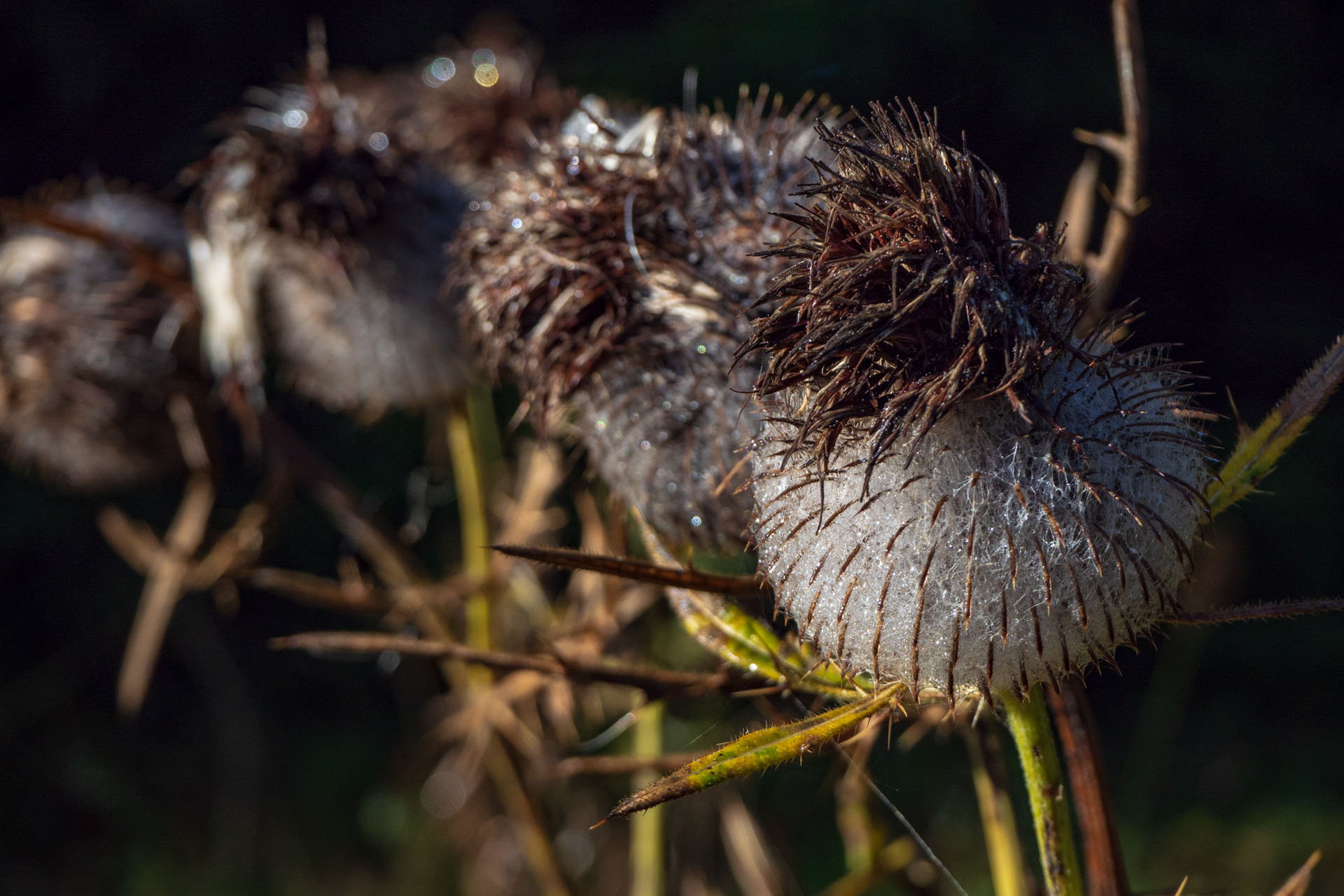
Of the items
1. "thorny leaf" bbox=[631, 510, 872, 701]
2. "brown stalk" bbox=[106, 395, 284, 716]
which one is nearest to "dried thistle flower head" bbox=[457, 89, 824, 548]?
"thorny leaf" bbox=[631, 510, 872, 701]

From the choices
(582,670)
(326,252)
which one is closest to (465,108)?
(326,252)

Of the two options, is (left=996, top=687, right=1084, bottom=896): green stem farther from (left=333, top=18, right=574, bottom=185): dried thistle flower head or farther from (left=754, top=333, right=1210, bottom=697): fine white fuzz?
(left=333, top=18, right=574, bottom=185): dried thistle flower head

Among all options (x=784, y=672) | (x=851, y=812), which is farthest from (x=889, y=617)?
(x=851, y=812)

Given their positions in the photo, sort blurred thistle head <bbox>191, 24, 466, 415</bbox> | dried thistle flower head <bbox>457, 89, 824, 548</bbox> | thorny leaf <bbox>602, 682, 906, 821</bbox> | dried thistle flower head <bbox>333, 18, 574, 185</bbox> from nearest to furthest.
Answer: thorny leaf <bbox>602, 682, 906, 821</bbox> < dried thistle flower head <bbox>457, 89, 824, 548</bbox> < blurred thistle head <bbox>191, 24, 466, 415</bbox> < dried thistle flower head <bbox>333, 18, 574, 185</bbox>

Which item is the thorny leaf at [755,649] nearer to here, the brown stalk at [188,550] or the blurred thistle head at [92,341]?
the brown stalk at [188,550]

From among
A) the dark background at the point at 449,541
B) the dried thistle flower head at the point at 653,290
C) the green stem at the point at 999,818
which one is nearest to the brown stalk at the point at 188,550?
the dried thistle flower head at the point at 653,290

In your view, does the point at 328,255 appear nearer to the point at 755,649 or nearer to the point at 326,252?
the point at 326,252
